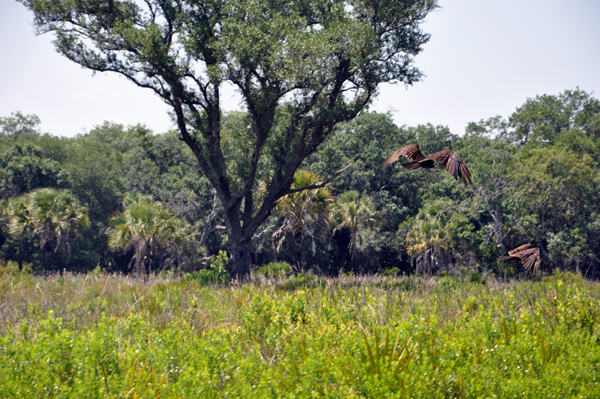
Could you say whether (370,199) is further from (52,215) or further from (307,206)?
(52,215)

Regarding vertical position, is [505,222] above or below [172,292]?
above

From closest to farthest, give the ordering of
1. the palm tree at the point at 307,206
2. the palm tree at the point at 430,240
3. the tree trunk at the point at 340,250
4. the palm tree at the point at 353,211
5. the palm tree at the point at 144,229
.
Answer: the palm tree at the point at 144,229, the palm tree at the point at 307,206, the palm tree at the point at 430,240, the palm tree at the point at 353,211, the tree trunk at the point at 340,250

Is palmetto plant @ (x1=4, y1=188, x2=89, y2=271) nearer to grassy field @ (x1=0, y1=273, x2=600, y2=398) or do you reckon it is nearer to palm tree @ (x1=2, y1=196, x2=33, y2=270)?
palm tree @ (x1=2, y1=196, x2=33, y2=270)

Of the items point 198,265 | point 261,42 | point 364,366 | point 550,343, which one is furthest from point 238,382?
point 198,265

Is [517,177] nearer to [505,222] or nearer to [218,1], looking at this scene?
[505,222]

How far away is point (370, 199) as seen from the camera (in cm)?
2947

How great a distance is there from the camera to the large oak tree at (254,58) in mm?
14141

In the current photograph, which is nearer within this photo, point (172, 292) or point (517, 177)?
point (172, 292)

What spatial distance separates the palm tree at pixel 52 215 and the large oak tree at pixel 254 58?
34.6 feet

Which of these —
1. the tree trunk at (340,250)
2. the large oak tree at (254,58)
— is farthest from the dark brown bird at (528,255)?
the tree trunk at (340,250)

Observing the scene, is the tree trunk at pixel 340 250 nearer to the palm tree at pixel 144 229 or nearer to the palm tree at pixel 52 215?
the palm tree at pixel 144 229

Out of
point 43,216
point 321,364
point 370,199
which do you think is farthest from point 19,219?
point 321,364

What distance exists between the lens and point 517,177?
91.8 feet

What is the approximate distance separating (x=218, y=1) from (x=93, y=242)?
23.8 metres
